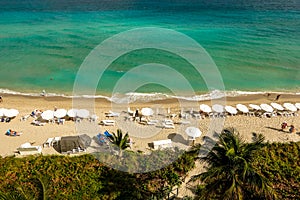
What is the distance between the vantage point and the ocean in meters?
29.0

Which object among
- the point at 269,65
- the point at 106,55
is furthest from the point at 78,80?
the point at 269,65

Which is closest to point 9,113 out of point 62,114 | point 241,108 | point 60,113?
point 60,113

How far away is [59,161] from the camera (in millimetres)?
14234

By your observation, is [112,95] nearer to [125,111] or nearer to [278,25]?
[125,111]

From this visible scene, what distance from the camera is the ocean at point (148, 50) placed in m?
29.0

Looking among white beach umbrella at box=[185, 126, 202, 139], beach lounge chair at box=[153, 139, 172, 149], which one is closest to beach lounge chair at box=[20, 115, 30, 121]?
beach lounge chair at box=[153, 139, 172, 149]

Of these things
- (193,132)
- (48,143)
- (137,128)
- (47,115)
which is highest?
(47,115)

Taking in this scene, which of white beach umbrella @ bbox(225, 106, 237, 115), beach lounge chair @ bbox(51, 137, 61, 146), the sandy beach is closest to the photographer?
beach lounge chair @ bbox(51, 137, 61, 146)

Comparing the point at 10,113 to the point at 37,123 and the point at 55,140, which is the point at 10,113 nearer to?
the point at 37,123

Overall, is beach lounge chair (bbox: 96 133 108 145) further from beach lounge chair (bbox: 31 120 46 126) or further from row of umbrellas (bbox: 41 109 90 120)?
beach lounge chair (bbox: 31 120 46 126)

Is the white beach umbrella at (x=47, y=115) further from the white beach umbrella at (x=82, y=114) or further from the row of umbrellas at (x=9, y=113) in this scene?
the row of umbrellas at (x=9, y=113)

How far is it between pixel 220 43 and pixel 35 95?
2987cm

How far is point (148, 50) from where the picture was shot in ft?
130

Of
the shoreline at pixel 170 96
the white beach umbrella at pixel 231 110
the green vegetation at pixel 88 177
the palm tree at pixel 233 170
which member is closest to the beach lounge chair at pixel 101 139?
the green vegetation at pixel 88 177
